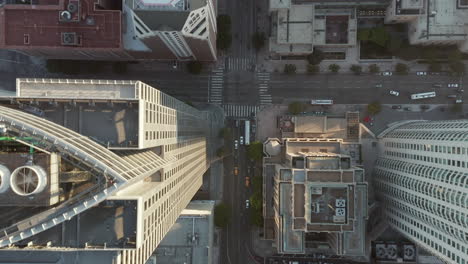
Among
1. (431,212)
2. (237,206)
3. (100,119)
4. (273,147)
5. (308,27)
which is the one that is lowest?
(237,206)

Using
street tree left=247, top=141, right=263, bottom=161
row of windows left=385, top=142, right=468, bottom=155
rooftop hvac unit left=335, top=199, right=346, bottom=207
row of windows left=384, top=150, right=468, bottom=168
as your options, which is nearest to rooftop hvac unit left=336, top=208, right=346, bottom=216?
rooftop hvac unit left=335, top=199, right=346, bottom=207

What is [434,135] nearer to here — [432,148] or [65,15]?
[432,148]

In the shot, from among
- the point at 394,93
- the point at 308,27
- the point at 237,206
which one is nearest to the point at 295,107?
the point at 308,27

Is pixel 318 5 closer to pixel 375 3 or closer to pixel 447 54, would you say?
pixel 375 3

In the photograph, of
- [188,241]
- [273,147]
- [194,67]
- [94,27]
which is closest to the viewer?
[94,27]

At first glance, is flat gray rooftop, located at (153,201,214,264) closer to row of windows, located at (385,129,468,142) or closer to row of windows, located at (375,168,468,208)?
row of windows, located at (375,168,468,208)

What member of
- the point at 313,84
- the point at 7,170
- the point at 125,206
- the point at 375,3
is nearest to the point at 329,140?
the point at 313,84

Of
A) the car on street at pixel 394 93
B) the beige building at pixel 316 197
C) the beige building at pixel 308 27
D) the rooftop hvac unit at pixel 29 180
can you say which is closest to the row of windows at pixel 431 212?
the beige building at pixel 316 197
